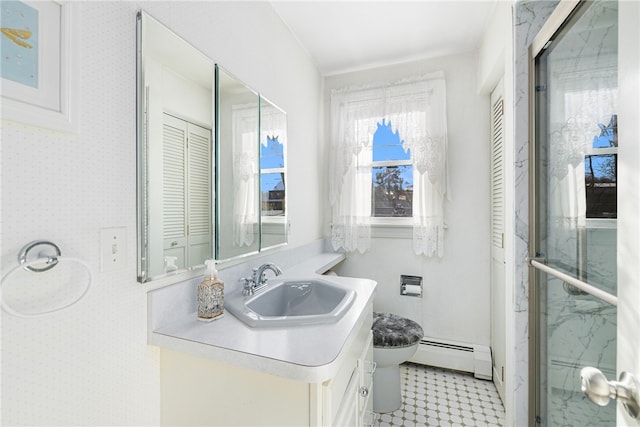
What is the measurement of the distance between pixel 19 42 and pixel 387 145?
7.28 feet

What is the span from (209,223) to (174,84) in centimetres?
55

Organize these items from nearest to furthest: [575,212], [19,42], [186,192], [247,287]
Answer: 1. [19,42]
2. [575,212]
3. [186,192]
4. [247,287]

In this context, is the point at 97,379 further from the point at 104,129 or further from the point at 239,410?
the point at 104,129

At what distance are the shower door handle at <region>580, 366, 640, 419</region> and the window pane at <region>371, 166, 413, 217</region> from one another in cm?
195

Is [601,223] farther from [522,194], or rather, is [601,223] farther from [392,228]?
[392,228]

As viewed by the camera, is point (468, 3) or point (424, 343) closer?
point (468, 3)

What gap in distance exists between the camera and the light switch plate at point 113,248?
0.80 meters

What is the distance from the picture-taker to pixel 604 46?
2.72 feet

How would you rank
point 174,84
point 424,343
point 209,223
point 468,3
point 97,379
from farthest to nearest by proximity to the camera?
point 424,343 < point 468,3 < point 209,223 < point 174,84 < point 97,379

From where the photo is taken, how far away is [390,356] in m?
1.72

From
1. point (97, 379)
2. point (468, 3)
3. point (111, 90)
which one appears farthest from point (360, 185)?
point (97, 379)

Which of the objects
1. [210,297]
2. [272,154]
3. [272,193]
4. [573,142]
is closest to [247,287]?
[210,297]

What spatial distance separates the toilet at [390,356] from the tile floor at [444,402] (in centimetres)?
8

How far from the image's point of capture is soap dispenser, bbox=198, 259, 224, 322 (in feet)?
3.39
